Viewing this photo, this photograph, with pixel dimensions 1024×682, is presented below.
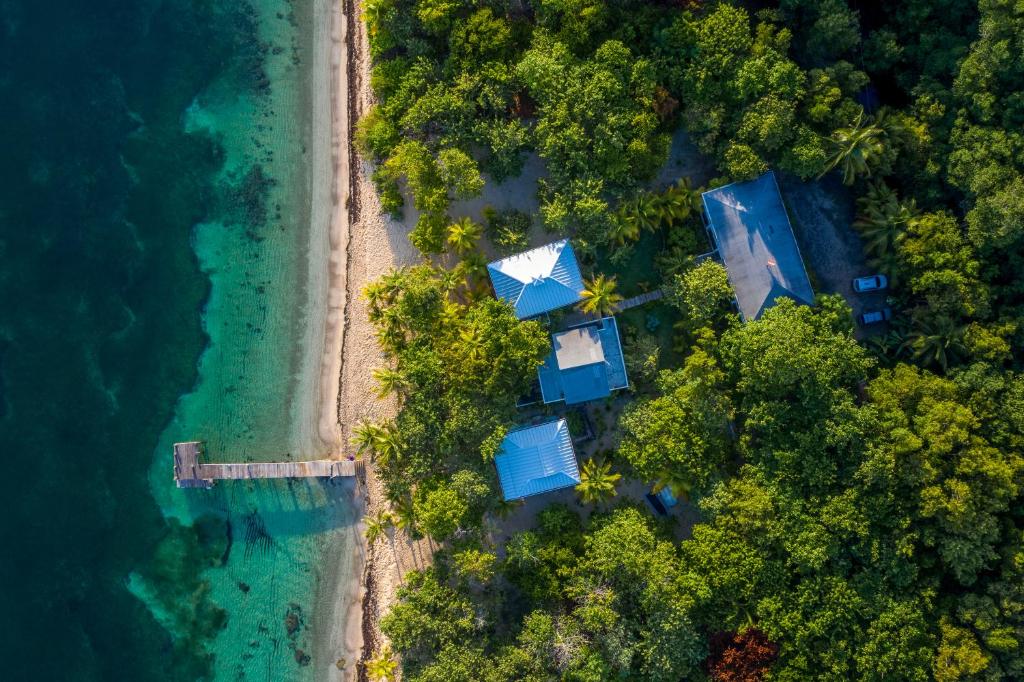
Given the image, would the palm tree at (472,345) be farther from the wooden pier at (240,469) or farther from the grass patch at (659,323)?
the wooden pier at (240,469)

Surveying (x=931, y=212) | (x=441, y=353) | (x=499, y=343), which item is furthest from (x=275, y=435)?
(x=931, y=212)

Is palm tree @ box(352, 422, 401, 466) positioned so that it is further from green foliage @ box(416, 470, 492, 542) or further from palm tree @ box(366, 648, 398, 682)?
palm tree @ box(366, 648, 398, 682)

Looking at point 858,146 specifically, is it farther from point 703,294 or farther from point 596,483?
point 596,483

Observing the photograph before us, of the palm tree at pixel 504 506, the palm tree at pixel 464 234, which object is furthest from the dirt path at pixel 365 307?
the palm tree at pixel 504 506

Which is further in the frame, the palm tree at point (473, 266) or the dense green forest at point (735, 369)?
the palm tree at point (473, 266)

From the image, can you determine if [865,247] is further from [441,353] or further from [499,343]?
[441,353]

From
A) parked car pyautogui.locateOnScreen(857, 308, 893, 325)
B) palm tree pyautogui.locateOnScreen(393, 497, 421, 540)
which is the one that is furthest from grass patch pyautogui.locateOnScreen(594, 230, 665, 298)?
palm tree pyautogui.locateOnScreen(393, 497, 421, 540)
